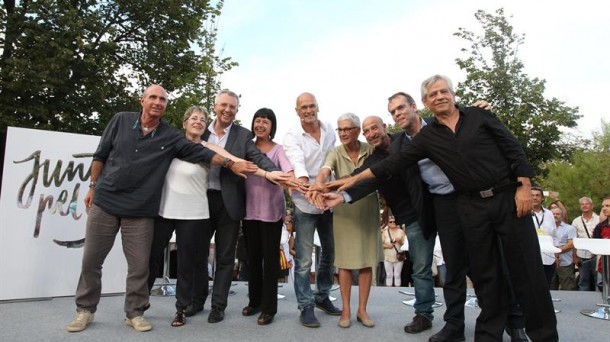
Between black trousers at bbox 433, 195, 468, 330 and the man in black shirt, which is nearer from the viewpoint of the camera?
the man in black shirt

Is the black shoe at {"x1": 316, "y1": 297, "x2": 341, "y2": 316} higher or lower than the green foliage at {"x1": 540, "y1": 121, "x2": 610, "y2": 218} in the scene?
lower

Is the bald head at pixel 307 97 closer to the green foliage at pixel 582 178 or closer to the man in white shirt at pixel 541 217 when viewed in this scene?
the man in white shirt at pixel 541 217

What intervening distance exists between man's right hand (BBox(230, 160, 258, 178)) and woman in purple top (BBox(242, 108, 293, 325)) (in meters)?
0.20

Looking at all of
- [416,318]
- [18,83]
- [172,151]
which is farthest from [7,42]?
[416,318]

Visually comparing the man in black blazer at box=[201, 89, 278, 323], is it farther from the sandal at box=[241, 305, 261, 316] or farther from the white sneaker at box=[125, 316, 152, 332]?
the white sneaker at box=[125, 316, 152, 332]

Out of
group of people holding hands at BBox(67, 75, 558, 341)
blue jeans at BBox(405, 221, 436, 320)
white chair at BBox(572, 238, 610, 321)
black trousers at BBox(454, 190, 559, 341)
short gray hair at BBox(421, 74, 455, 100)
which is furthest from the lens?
white chair at BBox(572, 238, 610, 321)

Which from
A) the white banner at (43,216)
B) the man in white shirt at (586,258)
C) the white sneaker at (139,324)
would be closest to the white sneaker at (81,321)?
the white sneaker at (139,324)

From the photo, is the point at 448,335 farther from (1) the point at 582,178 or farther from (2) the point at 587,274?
(1) the point at 582,178

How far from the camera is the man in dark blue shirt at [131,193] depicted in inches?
134

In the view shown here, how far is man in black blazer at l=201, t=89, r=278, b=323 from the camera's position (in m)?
3.72

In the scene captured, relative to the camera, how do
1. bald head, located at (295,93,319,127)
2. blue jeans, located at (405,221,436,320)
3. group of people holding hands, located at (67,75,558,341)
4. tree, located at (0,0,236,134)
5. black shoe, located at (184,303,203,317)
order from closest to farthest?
1. group of people holding hands, located at (67,75,558,341)
2. blue jeans, located at (405,221,436,320)
3. bald head, located at (295,93,319,127)
4. black shoe, located at (184,303,203,317)
5. tree, located at (0,0,236,134)

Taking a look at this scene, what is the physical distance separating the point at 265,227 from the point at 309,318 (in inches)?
30.0

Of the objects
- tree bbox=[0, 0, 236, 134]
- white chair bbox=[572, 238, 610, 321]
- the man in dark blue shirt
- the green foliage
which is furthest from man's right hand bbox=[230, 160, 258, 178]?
the green foliage

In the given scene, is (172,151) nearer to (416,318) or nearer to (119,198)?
(119,198)
